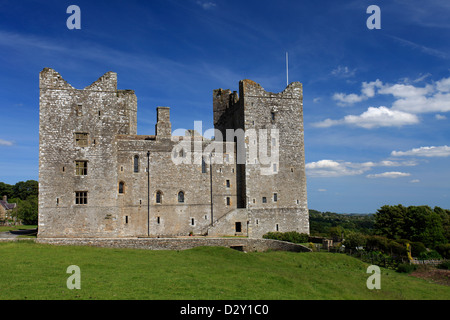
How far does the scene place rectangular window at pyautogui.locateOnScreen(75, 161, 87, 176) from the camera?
34.3 m

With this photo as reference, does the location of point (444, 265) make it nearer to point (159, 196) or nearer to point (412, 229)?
point (412, 229)

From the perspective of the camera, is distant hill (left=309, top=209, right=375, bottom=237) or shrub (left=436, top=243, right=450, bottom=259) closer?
shrub (left=436, top=243, right=450, bottom=259)

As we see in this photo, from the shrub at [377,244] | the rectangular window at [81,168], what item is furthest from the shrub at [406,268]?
the rectangular window at [81,168]

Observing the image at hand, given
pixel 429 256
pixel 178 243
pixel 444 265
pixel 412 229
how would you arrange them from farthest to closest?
pixel 412 229 < pixel 429 256 < pixel 444 265 < pixel 178 243

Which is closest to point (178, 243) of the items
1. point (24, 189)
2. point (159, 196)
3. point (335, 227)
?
point (159, 196)

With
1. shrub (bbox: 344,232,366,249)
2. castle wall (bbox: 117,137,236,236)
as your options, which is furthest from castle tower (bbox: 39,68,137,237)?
shrub (bbox: 344,232,366,249)

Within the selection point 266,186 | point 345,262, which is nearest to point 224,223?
point 266,186

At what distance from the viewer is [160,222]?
36.8 metres

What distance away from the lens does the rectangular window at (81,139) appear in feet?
113

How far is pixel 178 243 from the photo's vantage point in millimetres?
31078

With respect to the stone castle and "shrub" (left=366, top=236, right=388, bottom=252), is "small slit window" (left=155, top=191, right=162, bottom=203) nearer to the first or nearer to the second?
the stone castle

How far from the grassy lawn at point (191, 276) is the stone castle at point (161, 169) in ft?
21.4

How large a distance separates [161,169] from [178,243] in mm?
9131

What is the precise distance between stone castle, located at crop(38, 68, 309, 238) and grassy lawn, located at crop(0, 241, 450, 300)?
21.4ft
